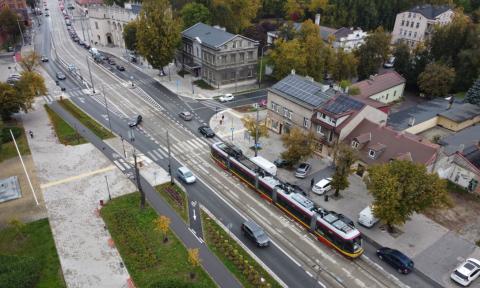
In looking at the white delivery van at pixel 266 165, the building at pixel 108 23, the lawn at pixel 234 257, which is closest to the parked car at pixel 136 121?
the white delivery van at pixel 266 165

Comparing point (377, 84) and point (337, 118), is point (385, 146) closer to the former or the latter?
point (337, 118)

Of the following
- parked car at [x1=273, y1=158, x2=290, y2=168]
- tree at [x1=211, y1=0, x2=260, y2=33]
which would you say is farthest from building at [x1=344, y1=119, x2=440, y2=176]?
tree at [x1=211, y1=0, x2=260, y2=33]

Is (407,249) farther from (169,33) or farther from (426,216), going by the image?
(169,33)

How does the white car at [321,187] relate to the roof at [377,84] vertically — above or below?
below

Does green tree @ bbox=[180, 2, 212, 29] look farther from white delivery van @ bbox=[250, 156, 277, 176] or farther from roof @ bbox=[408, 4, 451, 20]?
roof @ bbox=[408, 4, 451, 20]

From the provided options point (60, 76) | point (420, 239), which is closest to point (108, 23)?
point (60, 76)

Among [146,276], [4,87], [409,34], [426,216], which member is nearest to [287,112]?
[426,216]

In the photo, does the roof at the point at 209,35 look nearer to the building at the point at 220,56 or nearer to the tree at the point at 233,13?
the building at the point at 220,56
